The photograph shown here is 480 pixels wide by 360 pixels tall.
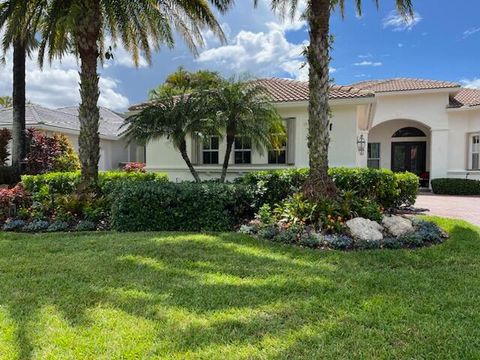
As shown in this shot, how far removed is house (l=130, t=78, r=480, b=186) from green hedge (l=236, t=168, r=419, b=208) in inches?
136

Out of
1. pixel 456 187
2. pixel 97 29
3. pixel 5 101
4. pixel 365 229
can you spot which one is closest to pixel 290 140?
pixel 97 29

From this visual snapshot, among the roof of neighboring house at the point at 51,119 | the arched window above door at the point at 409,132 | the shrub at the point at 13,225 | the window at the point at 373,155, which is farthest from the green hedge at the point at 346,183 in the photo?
the arched window above door at the point at 409,132

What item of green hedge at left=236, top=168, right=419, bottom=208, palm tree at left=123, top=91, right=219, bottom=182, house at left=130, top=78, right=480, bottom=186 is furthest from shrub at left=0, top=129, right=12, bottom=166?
green hedge at left=236, top=168, right=419, bottom=208

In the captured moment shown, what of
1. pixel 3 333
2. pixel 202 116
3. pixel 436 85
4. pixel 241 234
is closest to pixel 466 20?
pixel 436 85

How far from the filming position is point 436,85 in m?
22.6

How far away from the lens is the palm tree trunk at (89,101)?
10859mm

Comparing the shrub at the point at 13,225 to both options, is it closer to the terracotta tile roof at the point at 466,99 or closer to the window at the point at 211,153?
the window at the point at 211,153

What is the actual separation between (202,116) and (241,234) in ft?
17.7

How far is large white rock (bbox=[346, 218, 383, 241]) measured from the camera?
25.1ft

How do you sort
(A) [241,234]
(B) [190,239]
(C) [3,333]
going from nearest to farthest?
(C) [3,333] < (B) [190,239] < (A) [241,234]

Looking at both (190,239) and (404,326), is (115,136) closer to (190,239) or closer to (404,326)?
(190,239)

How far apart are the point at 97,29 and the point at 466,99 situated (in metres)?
21.8

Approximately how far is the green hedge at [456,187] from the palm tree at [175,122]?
15129 millimetres

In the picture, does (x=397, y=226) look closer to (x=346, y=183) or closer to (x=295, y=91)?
(x=346, y=183)
